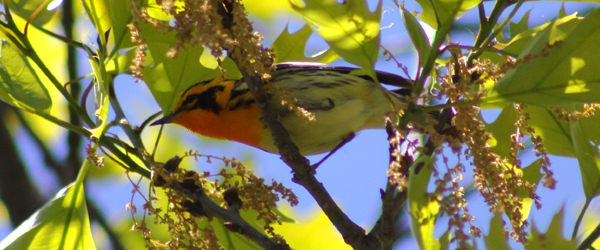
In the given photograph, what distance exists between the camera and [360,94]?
2475 millimetres

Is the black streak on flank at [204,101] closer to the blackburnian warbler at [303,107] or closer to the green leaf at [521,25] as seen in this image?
the blackburnian warbler at [303,107]

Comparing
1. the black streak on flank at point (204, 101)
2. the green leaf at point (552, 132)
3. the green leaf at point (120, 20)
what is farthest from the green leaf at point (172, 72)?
the green leaf at point (552, 132)

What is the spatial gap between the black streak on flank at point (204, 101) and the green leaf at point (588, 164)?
4.75ft

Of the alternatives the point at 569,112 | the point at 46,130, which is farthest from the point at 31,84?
the point at 46,130

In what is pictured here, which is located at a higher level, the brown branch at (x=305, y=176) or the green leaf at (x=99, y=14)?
the green leaf at (x=99, y=14)

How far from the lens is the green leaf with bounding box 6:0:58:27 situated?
5.60 ft

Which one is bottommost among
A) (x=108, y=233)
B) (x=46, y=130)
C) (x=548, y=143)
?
(x=548, y=143)

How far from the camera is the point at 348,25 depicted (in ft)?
4.05

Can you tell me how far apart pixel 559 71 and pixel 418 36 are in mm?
290

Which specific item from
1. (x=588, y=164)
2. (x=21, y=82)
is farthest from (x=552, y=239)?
(x=21, y=82)

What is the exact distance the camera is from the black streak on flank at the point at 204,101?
2.48m

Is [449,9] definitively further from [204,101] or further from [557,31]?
[204,101]

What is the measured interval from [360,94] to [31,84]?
133cm

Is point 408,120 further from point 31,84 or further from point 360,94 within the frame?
point 360,94
